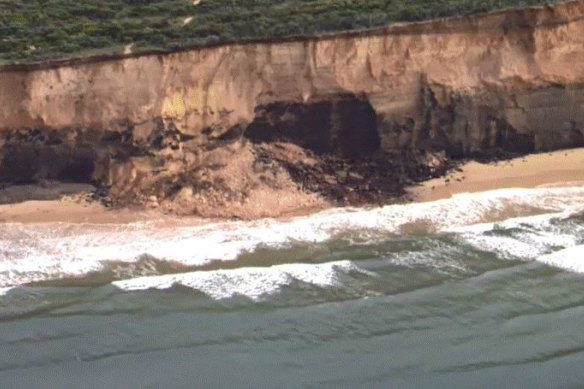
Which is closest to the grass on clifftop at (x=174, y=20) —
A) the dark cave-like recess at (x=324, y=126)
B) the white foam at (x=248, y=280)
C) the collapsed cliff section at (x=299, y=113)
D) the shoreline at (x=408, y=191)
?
the collapsed cliff section at (x=299, y=113)

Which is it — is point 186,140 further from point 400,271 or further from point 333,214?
point 400,271

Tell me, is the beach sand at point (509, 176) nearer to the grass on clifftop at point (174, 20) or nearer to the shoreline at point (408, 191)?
→ the shoreline at point (408, 191)

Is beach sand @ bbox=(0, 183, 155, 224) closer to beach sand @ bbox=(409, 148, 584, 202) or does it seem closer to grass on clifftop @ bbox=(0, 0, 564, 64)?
grass on clifftop @ bbox=(0, 0, 564, 64)

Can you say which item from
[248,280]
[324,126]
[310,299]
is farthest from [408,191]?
[310,299]

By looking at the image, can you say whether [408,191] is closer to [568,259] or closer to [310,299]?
[568,259]

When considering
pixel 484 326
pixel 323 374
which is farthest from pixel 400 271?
pixel 323 374

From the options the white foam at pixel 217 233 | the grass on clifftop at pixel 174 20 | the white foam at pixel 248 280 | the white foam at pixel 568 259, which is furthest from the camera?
the grass on clifftop at pixel 174 20
